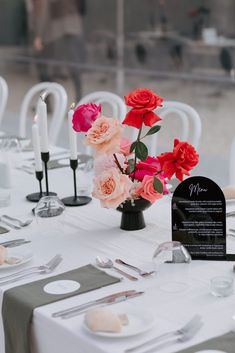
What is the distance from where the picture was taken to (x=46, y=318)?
180 centimetres

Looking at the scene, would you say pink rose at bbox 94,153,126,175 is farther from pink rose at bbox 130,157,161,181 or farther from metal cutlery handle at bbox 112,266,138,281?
metal cutlery handle at bbox 112,266,138,281

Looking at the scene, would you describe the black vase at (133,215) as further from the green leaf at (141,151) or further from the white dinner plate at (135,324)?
the white dinner plate at (135,324)

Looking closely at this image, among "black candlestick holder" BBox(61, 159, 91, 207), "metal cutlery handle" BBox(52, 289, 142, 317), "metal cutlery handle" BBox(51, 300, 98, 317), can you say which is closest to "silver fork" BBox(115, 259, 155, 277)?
"metal cutlery handle" BBox(52, 289, 142, 317)

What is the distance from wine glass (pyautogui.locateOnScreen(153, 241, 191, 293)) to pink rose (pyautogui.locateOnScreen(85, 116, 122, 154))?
1.24 ft

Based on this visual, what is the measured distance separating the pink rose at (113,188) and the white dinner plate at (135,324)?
51cm

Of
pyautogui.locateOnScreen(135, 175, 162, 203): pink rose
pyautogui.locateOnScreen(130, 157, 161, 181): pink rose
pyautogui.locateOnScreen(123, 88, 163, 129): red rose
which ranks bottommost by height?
pyautogui.locateOnScreen(135, 175, 162, 203): pink rose

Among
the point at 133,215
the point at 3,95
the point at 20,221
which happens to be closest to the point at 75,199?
the point at 20,221

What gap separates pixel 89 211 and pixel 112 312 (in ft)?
3.32

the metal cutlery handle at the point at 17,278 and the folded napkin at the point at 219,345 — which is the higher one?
the metal cutlery handle at the point at 17,278

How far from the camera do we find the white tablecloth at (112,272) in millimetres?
1723

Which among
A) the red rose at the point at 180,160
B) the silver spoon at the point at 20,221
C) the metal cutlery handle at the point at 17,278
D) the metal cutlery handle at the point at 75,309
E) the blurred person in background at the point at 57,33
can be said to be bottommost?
the metal cutlery handle at the point at 75,309

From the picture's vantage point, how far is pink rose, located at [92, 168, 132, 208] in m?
2.23

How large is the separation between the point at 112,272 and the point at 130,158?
18.5 inches

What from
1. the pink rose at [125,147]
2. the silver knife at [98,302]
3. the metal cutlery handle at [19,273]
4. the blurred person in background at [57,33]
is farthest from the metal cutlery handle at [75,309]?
the blurred person in background at [57,33]
